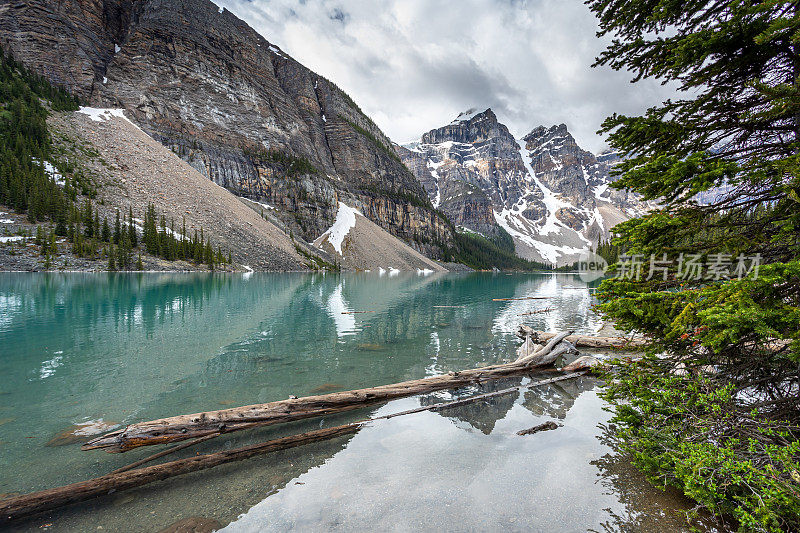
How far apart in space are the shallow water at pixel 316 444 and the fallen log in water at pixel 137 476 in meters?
0.16

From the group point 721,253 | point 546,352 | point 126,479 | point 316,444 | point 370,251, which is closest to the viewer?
point 721,253

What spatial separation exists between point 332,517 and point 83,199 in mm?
91666

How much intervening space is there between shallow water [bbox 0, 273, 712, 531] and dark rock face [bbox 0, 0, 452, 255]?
117 meters

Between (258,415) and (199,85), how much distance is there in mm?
163850

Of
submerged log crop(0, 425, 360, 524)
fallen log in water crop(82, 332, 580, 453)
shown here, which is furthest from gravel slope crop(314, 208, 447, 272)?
submerged log crop(0, 425, 360, 524)

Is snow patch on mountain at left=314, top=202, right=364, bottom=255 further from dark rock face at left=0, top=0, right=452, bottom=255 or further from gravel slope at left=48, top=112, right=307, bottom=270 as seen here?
gravel slope at left=48, top=112, right=307, bottom=270

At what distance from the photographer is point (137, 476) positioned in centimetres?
584

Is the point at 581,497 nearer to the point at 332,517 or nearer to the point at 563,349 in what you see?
the point at 332,517

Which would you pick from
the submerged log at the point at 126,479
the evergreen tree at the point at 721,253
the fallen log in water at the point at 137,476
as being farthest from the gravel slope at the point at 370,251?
the evergreen tree at the point at 721,253

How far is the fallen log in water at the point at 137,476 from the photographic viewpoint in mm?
5102

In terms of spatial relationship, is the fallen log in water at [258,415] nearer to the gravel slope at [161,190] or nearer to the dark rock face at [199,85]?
the gravel slope at [161,190]

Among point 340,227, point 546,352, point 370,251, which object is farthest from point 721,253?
point 340,227

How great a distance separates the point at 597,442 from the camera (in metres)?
7.45

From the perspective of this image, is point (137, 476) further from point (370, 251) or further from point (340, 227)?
point (340, 227)
